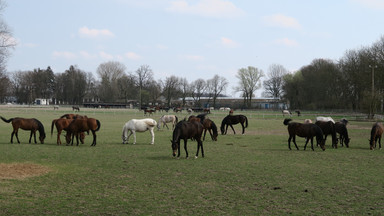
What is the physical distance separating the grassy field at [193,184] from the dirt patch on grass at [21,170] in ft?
0.76

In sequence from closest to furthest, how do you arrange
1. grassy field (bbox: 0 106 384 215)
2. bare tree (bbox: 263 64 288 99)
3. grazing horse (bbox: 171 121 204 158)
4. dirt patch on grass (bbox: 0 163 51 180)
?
grassy field (bbox: 0 106 384 215) < dirt patch on grass (bbox: 0 163 51 180) < grazing horse (bbox: 171 121 204 158) < bare tree (bbox: 263 64 288 99)

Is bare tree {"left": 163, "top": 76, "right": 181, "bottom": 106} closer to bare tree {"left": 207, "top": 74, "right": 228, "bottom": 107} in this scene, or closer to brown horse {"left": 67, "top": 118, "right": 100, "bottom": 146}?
bare tree {"left": 207, "top": 74, "right": 228, "bottom": 107}

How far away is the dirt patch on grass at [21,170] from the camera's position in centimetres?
1023

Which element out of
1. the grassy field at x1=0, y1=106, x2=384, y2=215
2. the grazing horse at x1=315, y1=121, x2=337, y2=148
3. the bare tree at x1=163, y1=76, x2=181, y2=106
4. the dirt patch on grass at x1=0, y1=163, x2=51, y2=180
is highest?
the bare tree at x1=163, y1=76, x2=181, y2=106

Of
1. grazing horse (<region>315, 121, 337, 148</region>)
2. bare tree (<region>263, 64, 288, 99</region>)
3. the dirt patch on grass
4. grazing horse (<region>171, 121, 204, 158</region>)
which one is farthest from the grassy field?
bare tree (<region>263, 64, 288, 99</region>)

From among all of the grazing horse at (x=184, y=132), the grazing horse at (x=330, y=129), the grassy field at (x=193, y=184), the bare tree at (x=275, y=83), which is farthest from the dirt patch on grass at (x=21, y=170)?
the bare tree at (x=275, y=83)

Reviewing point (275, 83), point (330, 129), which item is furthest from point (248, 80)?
point (330, 129)

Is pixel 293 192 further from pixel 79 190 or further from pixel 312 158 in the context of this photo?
pixel 312 158

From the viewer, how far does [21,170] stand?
11.0 metres

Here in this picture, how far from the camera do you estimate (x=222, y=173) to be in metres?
10.9

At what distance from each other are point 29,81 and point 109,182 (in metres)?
128

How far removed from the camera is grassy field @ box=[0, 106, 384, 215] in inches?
283

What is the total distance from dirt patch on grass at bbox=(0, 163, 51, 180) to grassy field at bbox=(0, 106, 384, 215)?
0.23m

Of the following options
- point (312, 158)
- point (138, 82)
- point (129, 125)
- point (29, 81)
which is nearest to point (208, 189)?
point (312, 158)
